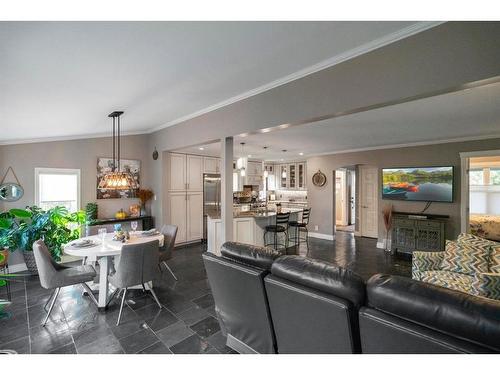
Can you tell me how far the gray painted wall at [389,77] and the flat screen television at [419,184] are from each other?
14.2ft

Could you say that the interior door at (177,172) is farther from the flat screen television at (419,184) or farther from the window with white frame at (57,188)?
the flat screen television at (419,184)

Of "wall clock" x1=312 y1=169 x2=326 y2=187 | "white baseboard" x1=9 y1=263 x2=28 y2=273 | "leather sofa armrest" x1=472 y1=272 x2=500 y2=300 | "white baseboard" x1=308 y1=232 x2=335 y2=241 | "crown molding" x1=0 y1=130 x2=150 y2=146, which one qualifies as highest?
"crown molding" x1=0 y1=130 x2=150 y2=146

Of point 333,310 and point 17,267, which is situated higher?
point 333,310

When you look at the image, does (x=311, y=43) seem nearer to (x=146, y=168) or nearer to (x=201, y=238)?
(x=146, y=168)

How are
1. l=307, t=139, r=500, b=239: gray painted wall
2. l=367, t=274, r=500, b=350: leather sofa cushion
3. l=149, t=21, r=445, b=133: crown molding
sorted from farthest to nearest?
l=307, t=139, r=500, b=239: gray painted wall < l=149, t=21, r=445, b=133: crown molding < l=367, t=274, r=500, b=350: leather sofa cushion

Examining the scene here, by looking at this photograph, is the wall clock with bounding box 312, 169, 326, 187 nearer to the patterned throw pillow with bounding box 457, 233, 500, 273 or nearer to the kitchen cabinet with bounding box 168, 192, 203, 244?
the kitchen cabinet with bounding box 168, 192, 203, 244

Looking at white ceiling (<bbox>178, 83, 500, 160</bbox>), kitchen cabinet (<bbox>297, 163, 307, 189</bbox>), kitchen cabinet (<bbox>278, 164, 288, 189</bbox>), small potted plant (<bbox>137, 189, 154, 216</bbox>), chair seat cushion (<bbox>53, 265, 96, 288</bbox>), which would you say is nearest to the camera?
chair seat cushion (<bbox>53, 265, 96, 288</bbox>)

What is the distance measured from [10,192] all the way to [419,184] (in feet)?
26.5

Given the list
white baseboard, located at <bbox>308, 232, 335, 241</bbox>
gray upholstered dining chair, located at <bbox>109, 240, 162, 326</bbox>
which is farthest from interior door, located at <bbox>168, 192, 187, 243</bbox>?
white baseboard, located at <bbox>308, 232, 335, 241</bbox>

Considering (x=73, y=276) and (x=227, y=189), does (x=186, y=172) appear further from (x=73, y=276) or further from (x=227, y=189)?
(x=73, y=276)

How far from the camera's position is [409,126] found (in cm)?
411

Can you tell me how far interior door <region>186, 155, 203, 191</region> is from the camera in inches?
236

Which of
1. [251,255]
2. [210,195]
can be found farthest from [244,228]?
[251,255]

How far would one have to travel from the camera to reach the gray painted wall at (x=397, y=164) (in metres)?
5.04
